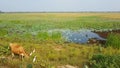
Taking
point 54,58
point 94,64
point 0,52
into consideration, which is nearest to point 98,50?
point 54,58

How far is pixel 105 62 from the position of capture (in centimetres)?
997

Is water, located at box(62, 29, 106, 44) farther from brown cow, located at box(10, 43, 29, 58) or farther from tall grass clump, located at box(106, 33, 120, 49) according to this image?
brown cow, located at box(10, 43, 29, 58)

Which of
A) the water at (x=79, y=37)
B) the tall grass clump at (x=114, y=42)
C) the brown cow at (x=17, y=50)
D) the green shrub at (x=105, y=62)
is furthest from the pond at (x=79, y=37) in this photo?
the green shrub at (x=105, y=62)

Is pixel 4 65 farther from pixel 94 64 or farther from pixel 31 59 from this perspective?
pixel 94 64

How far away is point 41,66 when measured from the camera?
9.78 metres

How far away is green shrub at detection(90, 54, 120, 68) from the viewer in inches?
390

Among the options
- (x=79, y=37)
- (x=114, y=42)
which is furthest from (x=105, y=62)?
(x=79, y=37)

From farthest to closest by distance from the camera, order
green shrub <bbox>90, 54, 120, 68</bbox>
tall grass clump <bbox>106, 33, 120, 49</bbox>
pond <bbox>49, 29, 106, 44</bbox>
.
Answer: pond <bbox>49, 29, 106, 44</bbox>, tall grass clump <bbox>106, 33, 120, 49</bbox>, green shrub <bbox>90, 54, 120, 68</bbox>

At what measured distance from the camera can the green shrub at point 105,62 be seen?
9.91 m

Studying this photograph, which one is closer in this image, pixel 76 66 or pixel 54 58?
pixel 76 66

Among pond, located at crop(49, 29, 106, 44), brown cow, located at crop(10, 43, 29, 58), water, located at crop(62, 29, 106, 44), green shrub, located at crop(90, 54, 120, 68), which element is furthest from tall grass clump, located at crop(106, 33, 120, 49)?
water, located at crop(62, 29, 106, 44)

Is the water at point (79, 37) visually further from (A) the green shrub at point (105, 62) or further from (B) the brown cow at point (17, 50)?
(A) the green shrub at point (105, 62)

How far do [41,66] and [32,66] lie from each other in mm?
558

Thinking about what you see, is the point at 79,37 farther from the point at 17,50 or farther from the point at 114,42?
the point at 17,50
